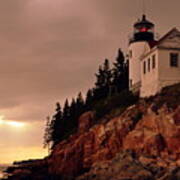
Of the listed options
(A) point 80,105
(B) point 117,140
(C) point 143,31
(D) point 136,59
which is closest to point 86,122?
(B) point 117,140

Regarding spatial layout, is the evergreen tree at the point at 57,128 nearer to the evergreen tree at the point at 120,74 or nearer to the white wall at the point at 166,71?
the evergreen tree at the point at 120,74

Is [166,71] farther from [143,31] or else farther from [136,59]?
[143,31]

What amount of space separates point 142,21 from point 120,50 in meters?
15.4

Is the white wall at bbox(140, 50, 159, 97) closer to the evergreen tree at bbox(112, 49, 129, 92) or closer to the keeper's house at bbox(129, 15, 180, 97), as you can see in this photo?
the keeper's house at bbox(129, 15, 180, 97)

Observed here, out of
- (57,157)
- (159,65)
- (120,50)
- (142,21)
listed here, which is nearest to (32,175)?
(57,157)

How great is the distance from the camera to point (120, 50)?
68500 mm

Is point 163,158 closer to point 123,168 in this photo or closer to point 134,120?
point 123,168

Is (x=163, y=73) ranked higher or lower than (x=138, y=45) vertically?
lower

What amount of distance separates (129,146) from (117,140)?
2110 mm

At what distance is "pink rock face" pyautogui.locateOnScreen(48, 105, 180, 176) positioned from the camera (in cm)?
3700

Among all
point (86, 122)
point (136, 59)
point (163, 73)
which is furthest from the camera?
point (136, 59)

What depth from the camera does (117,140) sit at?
4131cm

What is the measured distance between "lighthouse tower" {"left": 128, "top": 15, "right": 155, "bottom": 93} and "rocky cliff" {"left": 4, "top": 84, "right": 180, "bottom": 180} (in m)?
6.95

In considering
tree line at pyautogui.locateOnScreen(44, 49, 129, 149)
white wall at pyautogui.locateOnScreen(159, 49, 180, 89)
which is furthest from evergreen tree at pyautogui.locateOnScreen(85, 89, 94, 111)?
white wall at pyautogui.locateOnScreen(159, 49, 180, 89)
